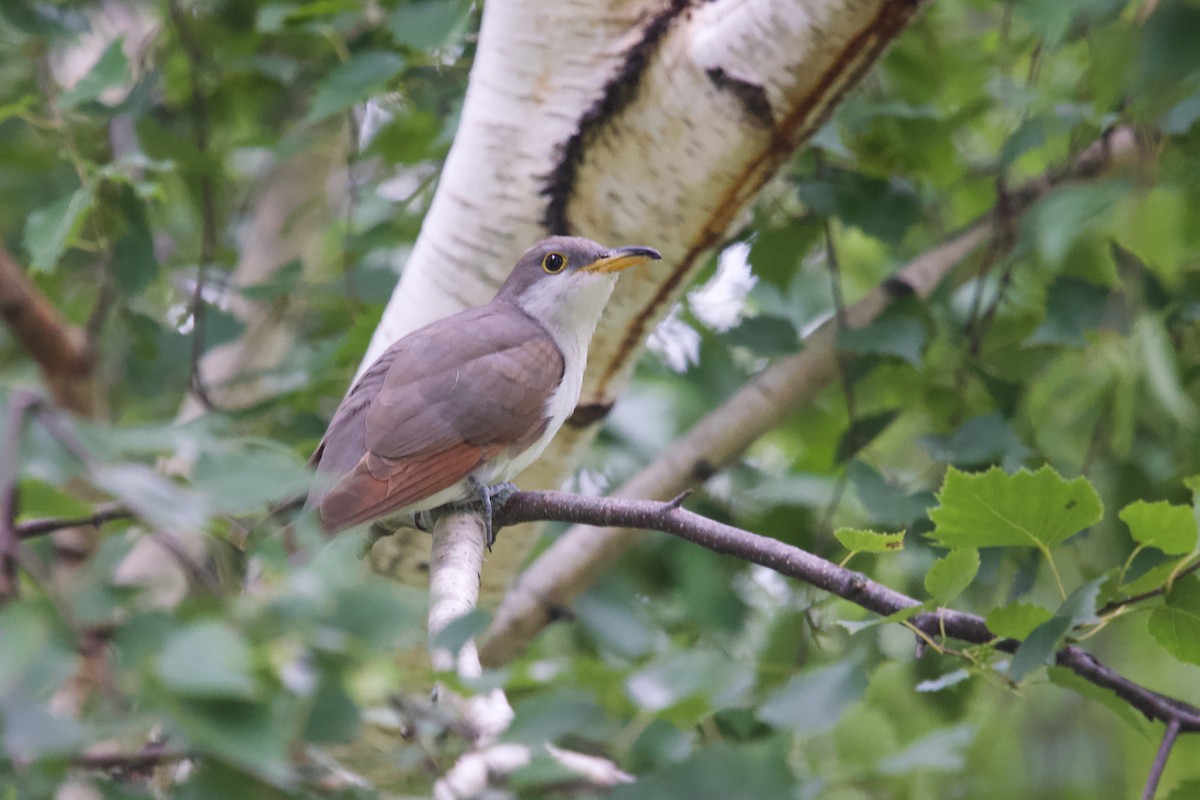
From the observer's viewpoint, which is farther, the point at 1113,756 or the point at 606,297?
the point at 1113,756

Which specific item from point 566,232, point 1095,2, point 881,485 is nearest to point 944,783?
point 881,485

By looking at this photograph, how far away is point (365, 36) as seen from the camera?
425 cm

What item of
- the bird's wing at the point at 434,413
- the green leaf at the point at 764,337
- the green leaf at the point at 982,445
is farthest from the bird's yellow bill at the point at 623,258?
the green leaf at the point at 982,445

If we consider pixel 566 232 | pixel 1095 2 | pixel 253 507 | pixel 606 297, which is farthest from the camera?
pixel 606 297

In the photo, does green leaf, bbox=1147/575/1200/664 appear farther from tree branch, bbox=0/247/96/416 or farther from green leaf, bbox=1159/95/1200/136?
tree branch, bbox=0/247/96/416

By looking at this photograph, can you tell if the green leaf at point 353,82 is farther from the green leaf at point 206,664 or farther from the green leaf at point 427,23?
the green leaf at point 206,664

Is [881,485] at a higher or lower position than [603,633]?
higher

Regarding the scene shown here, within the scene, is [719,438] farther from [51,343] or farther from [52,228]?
[51,343]

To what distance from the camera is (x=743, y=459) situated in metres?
4.16

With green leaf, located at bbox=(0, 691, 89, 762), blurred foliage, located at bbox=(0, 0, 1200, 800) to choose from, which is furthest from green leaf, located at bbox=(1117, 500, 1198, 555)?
green leaf, located at bbox=(0, 691, 89, 762)

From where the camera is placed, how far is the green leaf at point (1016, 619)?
182cm

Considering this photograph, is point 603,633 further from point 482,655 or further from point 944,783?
point 944,783

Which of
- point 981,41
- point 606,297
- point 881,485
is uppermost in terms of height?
point 981,41

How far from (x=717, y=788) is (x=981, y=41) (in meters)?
3.93
